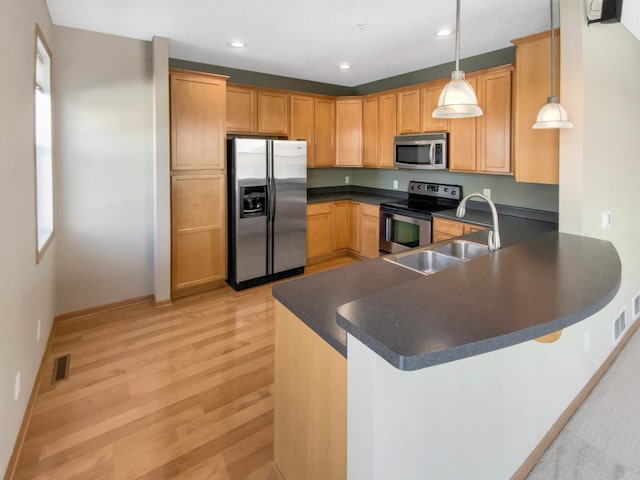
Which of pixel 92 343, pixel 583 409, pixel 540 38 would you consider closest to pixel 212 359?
pixel 92 343

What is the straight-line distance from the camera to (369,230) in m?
4.97

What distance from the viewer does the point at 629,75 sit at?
8.49 feet

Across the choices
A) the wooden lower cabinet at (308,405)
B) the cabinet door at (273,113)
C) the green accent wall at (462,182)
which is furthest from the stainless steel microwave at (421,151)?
the wooden lower cabinet at (308,405)

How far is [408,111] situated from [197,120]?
8.06 ft

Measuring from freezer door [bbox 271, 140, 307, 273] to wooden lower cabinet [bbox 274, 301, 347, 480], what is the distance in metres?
2.90

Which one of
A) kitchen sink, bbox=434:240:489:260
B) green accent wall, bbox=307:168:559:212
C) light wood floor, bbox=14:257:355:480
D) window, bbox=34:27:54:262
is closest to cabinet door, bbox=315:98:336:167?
green accent wall, bbox=307:168:559:212

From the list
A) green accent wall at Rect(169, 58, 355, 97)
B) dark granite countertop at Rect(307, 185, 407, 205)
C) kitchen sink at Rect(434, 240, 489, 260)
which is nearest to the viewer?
kitchen sink at Rect(434, 240, 489, 260)

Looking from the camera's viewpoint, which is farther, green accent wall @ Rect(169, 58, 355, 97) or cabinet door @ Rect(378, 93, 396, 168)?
cabinet door @ Rect(378, 93, 396, 168)

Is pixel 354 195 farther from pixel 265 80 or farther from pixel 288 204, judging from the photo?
pixel 265 80

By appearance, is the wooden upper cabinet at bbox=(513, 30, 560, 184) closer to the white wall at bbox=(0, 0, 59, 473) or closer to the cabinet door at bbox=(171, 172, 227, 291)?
the cabinet door at bbox=(171, 172, 227, 291)

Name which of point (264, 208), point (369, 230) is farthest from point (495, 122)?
point (264, 208)

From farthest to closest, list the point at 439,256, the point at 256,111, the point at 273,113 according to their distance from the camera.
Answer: the point at 273,113 < the point at 256,111 < the point at 439,256

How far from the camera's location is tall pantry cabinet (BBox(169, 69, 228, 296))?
3742 millimetres

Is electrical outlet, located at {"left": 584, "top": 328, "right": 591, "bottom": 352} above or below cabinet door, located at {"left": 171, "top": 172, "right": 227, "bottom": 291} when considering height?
below
